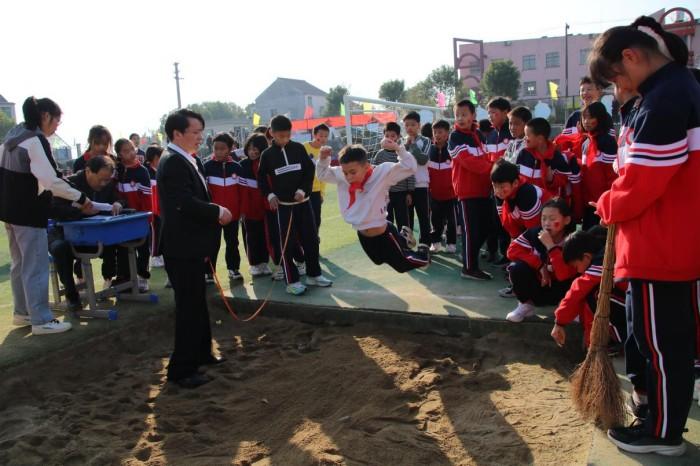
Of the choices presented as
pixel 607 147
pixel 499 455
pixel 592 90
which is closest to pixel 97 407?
pixel 499 455

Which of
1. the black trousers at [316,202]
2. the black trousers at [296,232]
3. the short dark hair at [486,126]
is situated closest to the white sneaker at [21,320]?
the black trousers at [296,232]

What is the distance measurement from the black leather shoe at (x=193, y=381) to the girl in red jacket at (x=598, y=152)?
3.63 meters

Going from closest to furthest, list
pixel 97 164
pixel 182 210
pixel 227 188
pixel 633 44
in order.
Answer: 1. pixel 633 44
2. pixel 182 210
3. pixel 97 164
4. pixel 227 188

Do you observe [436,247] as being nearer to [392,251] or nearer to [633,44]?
[392,251]

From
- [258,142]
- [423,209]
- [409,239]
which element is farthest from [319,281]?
[423,209]

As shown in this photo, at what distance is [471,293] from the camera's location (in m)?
5.55

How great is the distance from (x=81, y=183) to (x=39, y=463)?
3414 millimetres

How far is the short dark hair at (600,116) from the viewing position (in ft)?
16.8

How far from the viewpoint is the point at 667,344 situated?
2.56m

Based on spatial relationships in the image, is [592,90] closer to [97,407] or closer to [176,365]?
[176,365]

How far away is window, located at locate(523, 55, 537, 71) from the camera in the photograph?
65.0m

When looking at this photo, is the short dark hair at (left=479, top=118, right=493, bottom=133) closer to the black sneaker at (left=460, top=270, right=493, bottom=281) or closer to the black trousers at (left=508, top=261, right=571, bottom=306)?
the black sneaker at (left=460, top=270, right=493, bottom=281)

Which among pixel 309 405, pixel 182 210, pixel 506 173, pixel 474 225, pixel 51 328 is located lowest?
pixel 309 405

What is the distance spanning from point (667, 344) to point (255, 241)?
520 centimetres
